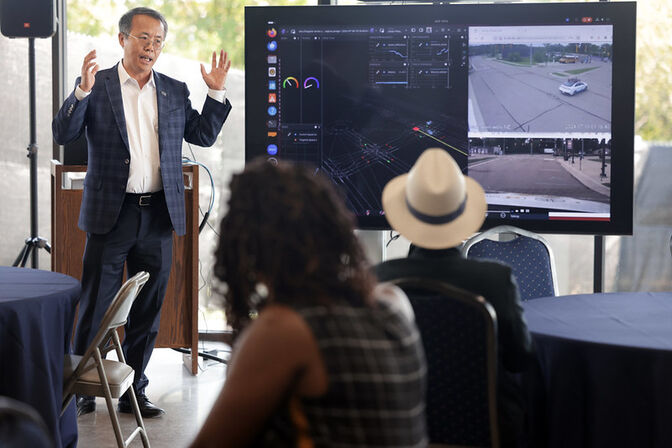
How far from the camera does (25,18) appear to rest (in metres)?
4.48

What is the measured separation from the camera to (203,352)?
15.9 ft

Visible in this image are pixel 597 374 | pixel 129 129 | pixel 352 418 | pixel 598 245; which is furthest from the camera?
pixel 598 245

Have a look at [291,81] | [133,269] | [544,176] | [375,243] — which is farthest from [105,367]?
[544,176]

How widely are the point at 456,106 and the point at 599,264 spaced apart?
1.40 meters

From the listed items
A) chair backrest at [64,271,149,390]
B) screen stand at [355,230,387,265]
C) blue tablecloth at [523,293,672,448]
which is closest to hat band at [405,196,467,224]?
blue tablecloth at [523,293,672,448]

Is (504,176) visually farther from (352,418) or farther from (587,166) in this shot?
(352,418)

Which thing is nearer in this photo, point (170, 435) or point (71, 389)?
point (71, 389)

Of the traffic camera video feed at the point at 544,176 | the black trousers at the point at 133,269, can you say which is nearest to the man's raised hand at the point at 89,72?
the black trousers at the point at 133,269

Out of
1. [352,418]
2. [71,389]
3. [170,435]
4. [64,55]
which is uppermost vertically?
[64,55]

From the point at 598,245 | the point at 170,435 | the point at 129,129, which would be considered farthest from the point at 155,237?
the point at 598,245

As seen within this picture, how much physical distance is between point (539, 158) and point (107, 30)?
289 cm

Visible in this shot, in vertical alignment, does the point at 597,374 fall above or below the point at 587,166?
below

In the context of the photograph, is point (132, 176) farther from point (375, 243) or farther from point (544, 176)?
point (544, 176)

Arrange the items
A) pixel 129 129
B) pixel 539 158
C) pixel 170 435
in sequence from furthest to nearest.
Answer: pixel 539 158
pixel 129 129
pixel 170 435
